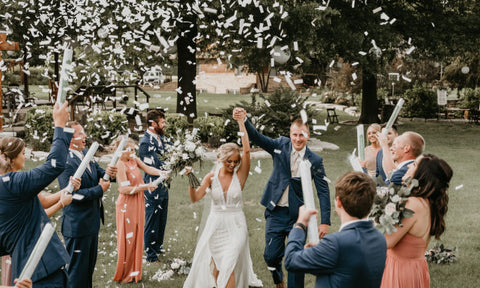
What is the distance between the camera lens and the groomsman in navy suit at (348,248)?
10.0ft

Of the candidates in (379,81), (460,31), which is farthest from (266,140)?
(379,81)

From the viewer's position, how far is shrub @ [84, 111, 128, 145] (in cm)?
1625

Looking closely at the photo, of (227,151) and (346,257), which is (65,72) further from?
(227,151)

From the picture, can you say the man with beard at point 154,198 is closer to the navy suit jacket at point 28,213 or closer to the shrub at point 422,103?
the navy suit jacket at point 28,213

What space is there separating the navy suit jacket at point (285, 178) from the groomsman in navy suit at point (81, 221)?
68.8 inches

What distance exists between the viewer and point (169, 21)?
16828mm

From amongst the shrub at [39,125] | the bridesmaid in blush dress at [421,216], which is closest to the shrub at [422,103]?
the shrub at [39,125]

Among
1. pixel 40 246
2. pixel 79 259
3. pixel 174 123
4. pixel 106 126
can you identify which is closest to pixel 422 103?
pixel 174 123

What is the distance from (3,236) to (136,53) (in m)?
17.4

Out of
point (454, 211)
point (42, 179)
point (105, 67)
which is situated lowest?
point (454, 211)

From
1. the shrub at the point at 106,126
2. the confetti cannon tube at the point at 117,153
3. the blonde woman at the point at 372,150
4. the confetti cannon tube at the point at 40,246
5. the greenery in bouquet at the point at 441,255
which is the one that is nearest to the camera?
the confetti cannon tube at the point at 40,246

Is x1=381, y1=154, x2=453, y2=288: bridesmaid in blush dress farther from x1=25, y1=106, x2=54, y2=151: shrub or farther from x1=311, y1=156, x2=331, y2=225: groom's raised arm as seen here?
x1=25, y1=106, x2=54, y2=151: shrub

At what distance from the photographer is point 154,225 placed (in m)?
7.50

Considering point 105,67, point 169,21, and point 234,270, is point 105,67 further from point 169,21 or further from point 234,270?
point 234,270
